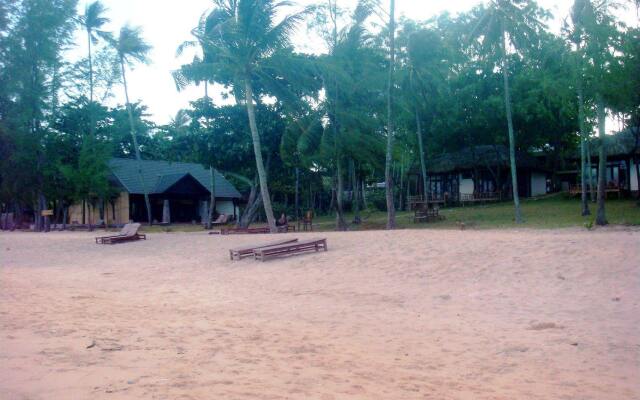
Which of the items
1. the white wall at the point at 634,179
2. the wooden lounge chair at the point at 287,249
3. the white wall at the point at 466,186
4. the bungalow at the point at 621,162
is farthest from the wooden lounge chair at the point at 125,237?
the white wall at the point at 634,179

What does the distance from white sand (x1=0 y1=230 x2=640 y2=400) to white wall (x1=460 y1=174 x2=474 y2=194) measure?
85.6 feet

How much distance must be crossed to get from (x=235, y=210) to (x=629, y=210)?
2746 cm

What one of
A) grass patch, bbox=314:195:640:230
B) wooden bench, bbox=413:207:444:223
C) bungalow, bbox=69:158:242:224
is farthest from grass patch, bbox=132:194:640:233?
bungalow, bbox=69:158:242:224

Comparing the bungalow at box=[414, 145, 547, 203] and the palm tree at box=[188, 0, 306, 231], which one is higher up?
the palm tree at box=[188, 0, 306, 231]

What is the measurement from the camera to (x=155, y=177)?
38625 mm

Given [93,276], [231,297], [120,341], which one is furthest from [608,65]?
[120,341]

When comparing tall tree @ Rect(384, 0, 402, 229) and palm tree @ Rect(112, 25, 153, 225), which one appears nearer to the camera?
tall tree @ Rect(384, 0, 402, 229)

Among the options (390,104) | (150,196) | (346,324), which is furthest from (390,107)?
(150,196)

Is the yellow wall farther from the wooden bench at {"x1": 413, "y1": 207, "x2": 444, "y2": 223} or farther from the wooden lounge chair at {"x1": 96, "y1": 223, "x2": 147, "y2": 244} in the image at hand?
the wooden bench at {"x1": 413, "y1": 207, "x2": 444, "y2": 223}

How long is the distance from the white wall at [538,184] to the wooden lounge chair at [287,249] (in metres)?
28.8

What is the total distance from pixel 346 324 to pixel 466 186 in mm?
33801

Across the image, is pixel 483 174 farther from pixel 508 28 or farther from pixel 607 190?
pixel 508 28

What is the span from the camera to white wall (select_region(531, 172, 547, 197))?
39594 millimetres

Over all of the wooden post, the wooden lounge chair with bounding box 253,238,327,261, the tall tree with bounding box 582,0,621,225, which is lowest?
the wooden lounge chair with bounding box 253,238,327,261
